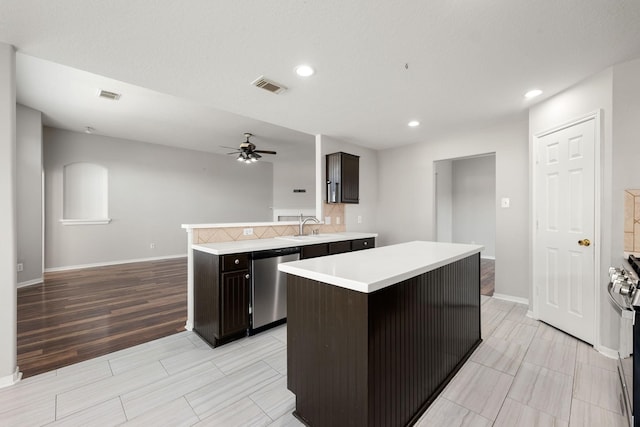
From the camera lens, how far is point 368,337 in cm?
122

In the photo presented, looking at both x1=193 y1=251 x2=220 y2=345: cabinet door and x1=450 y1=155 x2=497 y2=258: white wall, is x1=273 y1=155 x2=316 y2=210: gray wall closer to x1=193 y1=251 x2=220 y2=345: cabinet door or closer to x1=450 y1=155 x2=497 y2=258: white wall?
x1=450 y1=155 x2=497 y2=258: white wall

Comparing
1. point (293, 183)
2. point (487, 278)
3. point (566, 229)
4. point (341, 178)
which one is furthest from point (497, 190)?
point (293, 183)

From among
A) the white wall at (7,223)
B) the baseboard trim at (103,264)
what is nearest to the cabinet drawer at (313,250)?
the white wall at (7,223)

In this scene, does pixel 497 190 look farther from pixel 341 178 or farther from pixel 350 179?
pixel 341 178

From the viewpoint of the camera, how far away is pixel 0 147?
5.93ft

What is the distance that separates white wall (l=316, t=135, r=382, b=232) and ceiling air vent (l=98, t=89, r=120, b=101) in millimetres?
2786

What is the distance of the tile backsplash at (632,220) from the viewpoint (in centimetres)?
209

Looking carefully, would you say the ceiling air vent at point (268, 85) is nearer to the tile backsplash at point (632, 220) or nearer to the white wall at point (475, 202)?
the tile backsplash at point (632, 220)

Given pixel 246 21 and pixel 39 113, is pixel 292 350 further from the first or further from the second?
pixel 39 113

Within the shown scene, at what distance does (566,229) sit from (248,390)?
3.11m

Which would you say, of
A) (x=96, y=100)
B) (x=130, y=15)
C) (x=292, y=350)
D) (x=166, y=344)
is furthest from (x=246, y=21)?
(x=96, y=100)

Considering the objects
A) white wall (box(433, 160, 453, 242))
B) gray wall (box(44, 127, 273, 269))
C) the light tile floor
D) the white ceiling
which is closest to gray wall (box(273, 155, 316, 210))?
gray wall (box(44, 127, 273, 269))

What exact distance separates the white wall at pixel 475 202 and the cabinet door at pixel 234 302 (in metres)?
5.75

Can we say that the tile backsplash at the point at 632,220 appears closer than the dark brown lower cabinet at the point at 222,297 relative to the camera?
Yes
